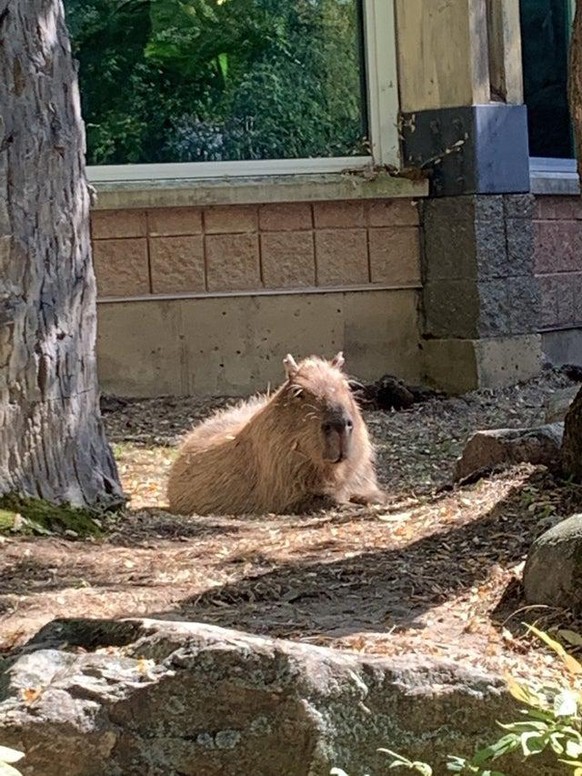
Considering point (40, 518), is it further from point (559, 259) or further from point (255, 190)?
point (559, 259)

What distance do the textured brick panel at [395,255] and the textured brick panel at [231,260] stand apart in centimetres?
93

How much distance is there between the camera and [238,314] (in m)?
10.4

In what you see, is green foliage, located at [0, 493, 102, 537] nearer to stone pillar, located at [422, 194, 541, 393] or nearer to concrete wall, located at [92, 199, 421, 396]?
concrete wall, located at [92, 199, 421, 396]

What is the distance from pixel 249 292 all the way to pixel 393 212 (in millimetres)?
1275

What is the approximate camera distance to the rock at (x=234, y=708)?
2395 mm

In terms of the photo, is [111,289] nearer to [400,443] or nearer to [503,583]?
[400,443]

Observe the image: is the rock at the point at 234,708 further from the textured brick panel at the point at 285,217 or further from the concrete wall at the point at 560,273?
the concrete wall at the point at 560,273

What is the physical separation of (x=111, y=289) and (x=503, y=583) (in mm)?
6427

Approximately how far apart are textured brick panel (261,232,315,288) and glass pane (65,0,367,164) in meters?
0.69

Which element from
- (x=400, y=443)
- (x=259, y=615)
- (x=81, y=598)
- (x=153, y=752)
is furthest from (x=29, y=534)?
(x=400, y=443)

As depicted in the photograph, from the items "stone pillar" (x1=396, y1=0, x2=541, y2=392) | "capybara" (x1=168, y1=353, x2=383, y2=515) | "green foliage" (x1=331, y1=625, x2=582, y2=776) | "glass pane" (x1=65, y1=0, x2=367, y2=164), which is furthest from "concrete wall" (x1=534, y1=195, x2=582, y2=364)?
"green foliage" (x1=331, y1=625, x2=582, y2=776)

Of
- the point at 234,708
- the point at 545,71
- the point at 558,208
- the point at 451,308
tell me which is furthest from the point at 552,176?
the point at 234,708

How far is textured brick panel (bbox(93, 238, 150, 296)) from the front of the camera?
10.1 meters

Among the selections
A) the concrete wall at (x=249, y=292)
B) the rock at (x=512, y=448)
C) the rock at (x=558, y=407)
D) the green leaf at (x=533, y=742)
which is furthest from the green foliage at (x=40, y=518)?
the concrete wall at (x=249, y=292)
